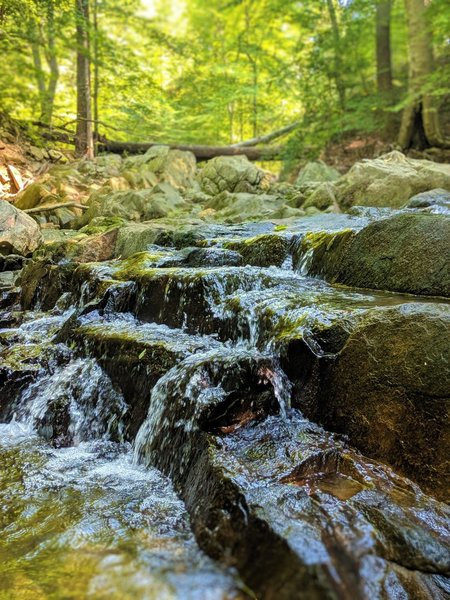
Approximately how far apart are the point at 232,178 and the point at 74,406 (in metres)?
10.7

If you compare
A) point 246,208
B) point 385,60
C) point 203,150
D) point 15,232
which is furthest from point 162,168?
point 385,60

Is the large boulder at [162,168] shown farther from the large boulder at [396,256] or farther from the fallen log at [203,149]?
the large boulder at [396,256]

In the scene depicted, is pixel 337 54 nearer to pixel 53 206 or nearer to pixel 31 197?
pixel 53 206

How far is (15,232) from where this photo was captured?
757 centimetres

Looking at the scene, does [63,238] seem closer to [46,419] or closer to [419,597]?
[46,419]

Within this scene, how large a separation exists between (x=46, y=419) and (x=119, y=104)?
14.4 m

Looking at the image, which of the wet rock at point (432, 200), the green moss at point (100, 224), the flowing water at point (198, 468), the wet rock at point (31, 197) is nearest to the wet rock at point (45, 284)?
the flowing water at point (198, 468)

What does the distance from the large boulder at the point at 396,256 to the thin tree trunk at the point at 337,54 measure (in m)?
10.6

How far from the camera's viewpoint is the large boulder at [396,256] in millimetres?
3557

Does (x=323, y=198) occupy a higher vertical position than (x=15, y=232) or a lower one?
higher

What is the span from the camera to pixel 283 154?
47.8 feet

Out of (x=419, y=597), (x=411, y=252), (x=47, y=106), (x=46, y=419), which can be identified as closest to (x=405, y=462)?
(x=419, y=597)

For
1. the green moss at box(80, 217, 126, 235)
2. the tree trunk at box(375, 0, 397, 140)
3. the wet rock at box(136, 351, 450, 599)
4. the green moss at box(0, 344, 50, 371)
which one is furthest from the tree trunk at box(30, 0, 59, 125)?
the tree trunk at box(375, 0, 397, 140)

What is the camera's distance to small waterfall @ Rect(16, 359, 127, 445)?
328 centimetres
